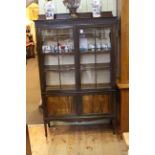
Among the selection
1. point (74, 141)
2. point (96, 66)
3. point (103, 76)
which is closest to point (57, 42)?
point (96, 66)

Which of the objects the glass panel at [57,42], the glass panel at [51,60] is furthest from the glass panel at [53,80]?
the glass panel at [57,42]

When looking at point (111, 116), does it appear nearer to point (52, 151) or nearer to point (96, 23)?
point (52, 151)

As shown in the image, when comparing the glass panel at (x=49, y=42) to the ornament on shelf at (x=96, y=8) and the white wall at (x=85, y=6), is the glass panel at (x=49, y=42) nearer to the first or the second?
the white wall at (x=85, y=6)

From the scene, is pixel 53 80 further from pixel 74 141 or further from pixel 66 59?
pixel 74 141

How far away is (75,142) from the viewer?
11.1ft

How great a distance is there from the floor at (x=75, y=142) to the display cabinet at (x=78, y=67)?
0.20m
